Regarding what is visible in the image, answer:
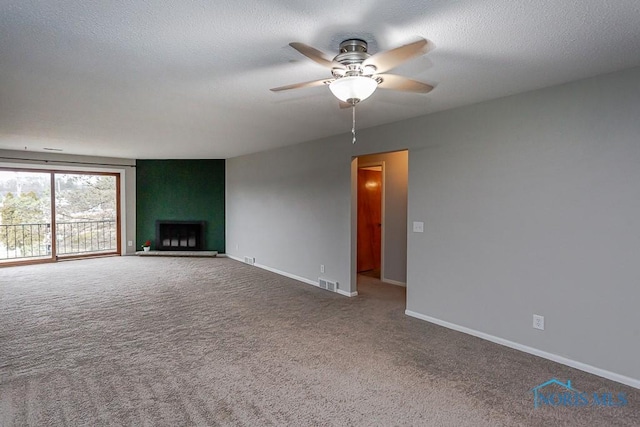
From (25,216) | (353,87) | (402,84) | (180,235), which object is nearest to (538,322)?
(402,84)

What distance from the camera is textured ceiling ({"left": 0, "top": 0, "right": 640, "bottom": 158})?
66.9 inches

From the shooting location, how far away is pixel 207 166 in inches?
315

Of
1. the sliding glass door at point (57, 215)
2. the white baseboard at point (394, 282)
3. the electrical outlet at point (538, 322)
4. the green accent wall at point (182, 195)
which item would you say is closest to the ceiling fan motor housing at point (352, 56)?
the electrical outlet at point (538, 322)

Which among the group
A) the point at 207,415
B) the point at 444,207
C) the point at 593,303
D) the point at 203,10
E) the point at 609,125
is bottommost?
the point at 207,415

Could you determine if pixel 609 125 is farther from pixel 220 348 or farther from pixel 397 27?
pixel 220 348

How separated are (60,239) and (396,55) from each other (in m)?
8.39

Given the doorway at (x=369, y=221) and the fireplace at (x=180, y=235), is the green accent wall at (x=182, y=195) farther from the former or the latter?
the doorway at (x=369, y=221)

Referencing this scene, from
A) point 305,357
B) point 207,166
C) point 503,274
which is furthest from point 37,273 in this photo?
point 503,274

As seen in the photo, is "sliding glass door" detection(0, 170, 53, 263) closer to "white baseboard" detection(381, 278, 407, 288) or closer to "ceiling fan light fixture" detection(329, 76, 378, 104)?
"white baseboard" detection(381, 278, 407, 288)

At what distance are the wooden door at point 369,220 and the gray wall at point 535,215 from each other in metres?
1.85

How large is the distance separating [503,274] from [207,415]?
278cm

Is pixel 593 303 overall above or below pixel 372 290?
above

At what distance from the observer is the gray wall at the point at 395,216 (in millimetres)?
5477

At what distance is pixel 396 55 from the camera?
1.75 meters
